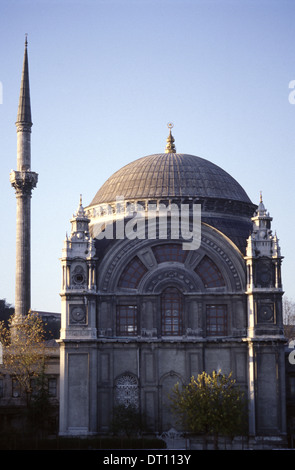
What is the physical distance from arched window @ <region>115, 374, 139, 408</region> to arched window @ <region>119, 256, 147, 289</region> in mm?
6231

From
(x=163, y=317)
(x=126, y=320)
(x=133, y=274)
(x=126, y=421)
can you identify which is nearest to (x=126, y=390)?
(x=126, y=421)

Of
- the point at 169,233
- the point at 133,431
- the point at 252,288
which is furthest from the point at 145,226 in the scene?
the point at 133,431

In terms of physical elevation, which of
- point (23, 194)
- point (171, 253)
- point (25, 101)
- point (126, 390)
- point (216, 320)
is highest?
point (25, 101)

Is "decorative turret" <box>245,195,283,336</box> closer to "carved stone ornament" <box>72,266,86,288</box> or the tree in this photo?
the tree

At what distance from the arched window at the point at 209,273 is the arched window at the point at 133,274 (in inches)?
150

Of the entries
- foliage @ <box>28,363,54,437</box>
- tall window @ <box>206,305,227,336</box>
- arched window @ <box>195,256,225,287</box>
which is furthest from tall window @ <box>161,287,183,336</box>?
foliage @ <box>28,363,54,437</box>

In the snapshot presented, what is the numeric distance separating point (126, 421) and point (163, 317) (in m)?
7.74

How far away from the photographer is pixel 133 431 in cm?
7631

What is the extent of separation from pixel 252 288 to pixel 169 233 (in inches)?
273

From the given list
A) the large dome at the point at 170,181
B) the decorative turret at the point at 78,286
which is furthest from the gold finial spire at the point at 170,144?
the decorative turret at the point at 78,286

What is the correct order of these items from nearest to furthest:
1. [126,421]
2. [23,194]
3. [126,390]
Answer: [126,421] → [126,390] → [23,194]

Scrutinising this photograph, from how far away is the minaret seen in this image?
92.8 m

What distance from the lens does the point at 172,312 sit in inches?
3132

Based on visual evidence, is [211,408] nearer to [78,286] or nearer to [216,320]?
[216,320]
